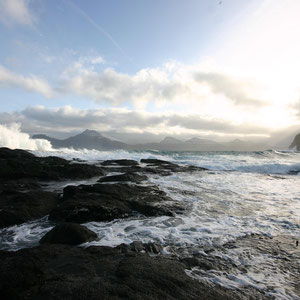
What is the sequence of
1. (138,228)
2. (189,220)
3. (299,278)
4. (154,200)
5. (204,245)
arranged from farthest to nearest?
1. (154,200)
2. (189,220)
3. (138,228)
4. (204,245)
5. (299,278)

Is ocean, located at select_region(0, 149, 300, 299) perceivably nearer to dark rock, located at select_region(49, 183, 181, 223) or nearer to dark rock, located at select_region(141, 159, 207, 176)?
dark rock, located at select_region(49, 183, 181, 223)

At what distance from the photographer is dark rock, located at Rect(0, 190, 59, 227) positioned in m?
6.18

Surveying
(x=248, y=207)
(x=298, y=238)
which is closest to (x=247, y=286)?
(x=298, y=238)

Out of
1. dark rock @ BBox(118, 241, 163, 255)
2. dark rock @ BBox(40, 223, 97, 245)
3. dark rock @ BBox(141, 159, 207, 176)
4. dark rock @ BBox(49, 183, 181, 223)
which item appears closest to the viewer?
dark rock @ BBox(118, 241, 163, 255)

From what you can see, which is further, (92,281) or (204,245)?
(204,245)

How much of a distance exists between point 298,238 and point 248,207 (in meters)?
2.96

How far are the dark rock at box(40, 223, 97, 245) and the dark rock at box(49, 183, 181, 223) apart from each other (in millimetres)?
1508

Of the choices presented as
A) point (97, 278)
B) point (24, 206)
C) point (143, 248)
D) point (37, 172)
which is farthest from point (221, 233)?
point (37, 172)

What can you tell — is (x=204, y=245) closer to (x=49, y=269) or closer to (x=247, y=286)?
(x=247, y=286)

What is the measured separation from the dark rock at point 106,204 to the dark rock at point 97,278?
2600 millimetres

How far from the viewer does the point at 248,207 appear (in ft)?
27.1

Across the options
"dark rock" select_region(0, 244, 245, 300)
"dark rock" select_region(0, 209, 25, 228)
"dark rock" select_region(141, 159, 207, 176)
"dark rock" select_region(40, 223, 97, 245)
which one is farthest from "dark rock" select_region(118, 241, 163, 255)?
"dark rock" select_region(141, 159, 207, 176)

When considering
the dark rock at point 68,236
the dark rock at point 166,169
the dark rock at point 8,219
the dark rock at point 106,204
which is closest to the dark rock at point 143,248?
the dark rock at point 68,236

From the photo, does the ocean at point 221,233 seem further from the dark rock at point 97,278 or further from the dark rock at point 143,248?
the dark rock at point 97,278
